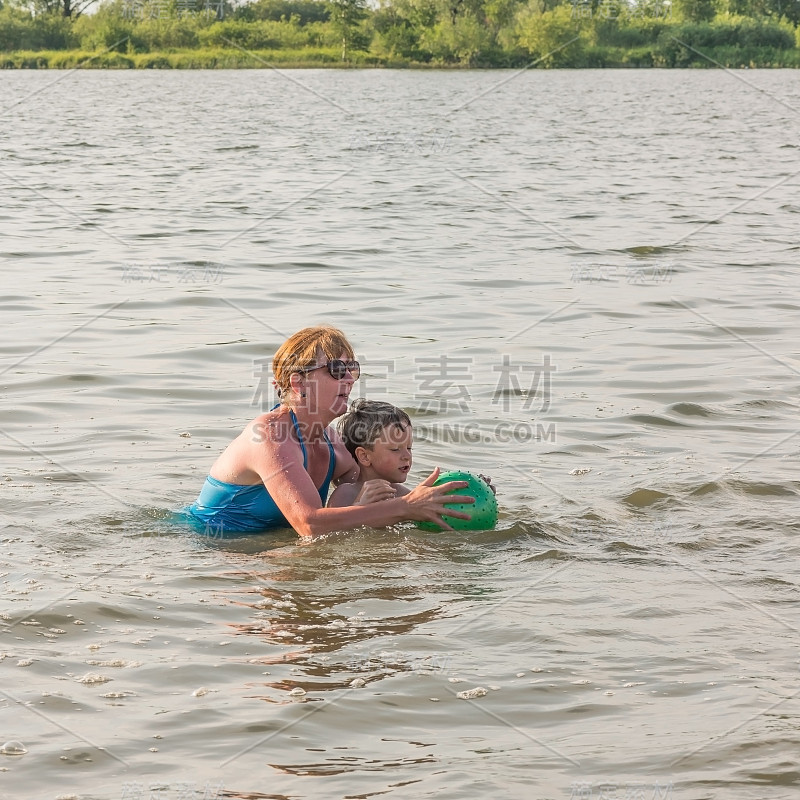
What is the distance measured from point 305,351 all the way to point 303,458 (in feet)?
1.70

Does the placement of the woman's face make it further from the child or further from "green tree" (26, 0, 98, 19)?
"green tree" (26, 0, 98, 19)

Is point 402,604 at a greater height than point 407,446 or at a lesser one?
lesser

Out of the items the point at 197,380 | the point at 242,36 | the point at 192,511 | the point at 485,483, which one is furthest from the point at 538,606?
the point at 242,36

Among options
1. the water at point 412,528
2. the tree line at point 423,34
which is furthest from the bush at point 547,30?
the water at point 412,528

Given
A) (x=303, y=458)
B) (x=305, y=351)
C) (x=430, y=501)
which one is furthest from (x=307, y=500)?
(x=305, y=351)

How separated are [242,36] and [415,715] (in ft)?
234

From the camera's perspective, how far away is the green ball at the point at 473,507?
5441mm

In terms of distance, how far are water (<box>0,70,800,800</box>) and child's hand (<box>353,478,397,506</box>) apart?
0.89 ft

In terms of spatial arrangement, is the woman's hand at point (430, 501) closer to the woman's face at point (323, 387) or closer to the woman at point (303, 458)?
the woman at point (303, 458)

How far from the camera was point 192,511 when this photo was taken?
573cm

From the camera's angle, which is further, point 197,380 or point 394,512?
point 197,380

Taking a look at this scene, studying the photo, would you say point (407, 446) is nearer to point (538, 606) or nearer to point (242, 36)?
point (538, 606)

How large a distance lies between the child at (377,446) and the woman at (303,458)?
0.19 meters

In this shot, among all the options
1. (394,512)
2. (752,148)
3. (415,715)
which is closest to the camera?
(415,715)
